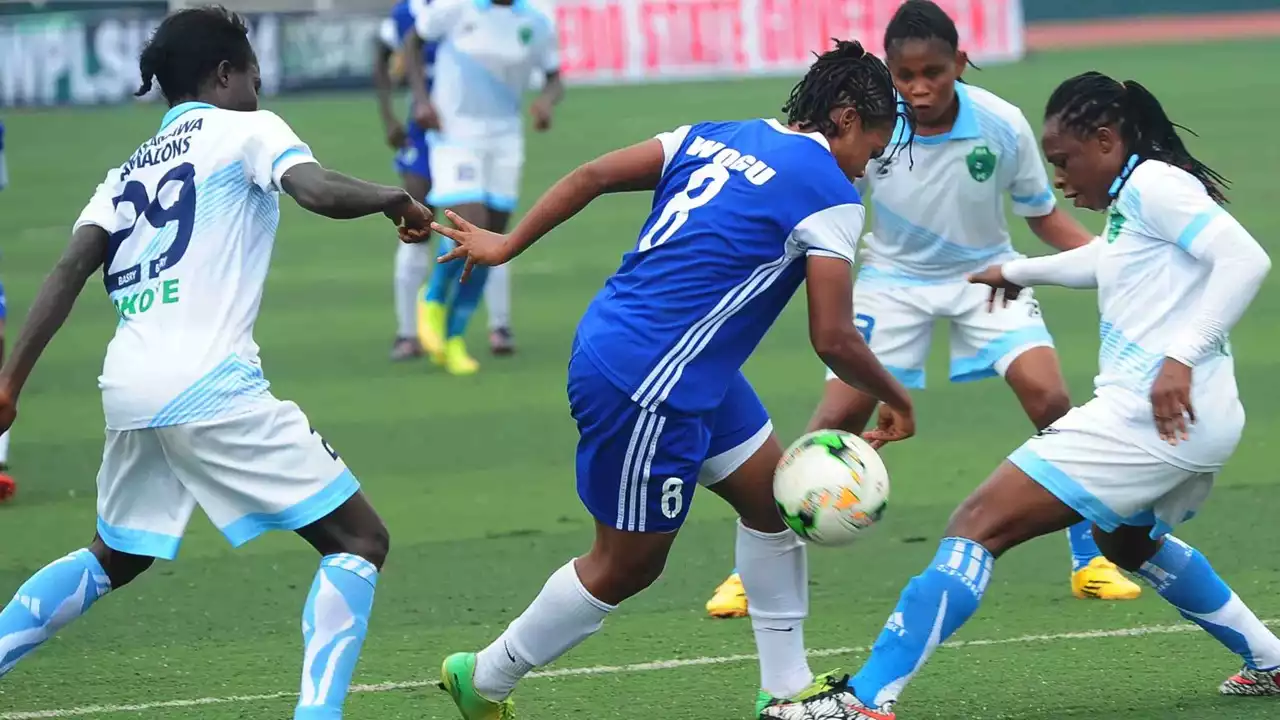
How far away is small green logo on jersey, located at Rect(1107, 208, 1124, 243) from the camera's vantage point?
503 centimetres

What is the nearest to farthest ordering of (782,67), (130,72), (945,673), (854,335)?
(854,335) → (945,673) → (130,72) → (782,67)

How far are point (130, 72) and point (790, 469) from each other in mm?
23391

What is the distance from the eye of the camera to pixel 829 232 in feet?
15.4

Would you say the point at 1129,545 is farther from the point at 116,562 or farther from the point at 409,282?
the point at 409,282

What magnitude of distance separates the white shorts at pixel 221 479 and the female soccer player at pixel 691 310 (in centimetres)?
66

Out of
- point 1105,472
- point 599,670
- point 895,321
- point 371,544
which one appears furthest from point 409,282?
point 1105,472

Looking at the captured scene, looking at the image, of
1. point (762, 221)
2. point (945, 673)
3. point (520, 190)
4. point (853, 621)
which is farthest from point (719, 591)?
point (520, 190)

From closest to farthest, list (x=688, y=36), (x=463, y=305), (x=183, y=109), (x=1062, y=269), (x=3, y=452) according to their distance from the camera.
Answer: (x=183, y=109) → (x=1062, y=269) → (x=3, y=452) → (x=463, y=305) → (x=688, y=36)

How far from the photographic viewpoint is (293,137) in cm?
471

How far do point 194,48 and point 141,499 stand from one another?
1.17 meters

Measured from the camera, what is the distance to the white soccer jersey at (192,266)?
4.68 metres

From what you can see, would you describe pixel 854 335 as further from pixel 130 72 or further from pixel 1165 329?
pixel 130 72

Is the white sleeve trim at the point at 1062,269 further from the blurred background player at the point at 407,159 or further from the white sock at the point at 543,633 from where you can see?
the blurred background player at the point at 407,159

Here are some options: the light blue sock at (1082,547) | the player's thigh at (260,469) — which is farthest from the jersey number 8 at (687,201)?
the light blue sock at (1082,547)
